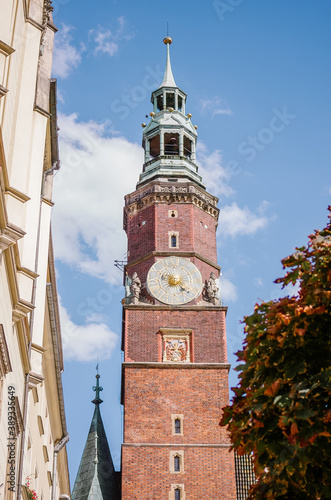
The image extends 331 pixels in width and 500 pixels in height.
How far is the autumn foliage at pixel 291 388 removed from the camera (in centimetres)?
858

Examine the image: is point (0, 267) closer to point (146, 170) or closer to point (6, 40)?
point (6, 40)

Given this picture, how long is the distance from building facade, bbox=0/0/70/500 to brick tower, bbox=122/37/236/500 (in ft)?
43.3

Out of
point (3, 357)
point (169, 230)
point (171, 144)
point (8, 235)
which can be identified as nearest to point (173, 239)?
point (169, 230)

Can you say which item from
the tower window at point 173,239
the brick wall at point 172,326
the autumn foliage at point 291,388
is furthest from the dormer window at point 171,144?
the autumn foliage at point 291,388

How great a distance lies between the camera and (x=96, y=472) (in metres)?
35.3

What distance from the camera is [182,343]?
35625 mm

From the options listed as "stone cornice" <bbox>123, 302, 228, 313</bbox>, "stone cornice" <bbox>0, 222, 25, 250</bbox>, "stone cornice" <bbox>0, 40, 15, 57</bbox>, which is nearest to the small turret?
"stone cornice" <bbox>123, 302, 228, 313</bbox>

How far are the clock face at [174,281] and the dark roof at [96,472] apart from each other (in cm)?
713

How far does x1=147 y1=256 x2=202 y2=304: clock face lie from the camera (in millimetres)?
36844

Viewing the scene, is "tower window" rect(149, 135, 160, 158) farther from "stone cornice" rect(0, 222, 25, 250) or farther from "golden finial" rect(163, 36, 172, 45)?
"stone cornice" rect(0, 222, 25, 250)

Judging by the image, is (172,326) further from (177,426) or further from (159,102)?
(159,102)

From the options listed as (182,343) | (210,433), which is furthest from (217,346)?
(210,433)

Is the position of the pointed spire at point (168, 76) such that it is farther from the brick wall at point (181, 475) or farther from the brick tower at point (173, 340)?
the brick wall at point (181, 475)

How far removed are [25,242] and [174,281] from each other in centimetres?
2265
